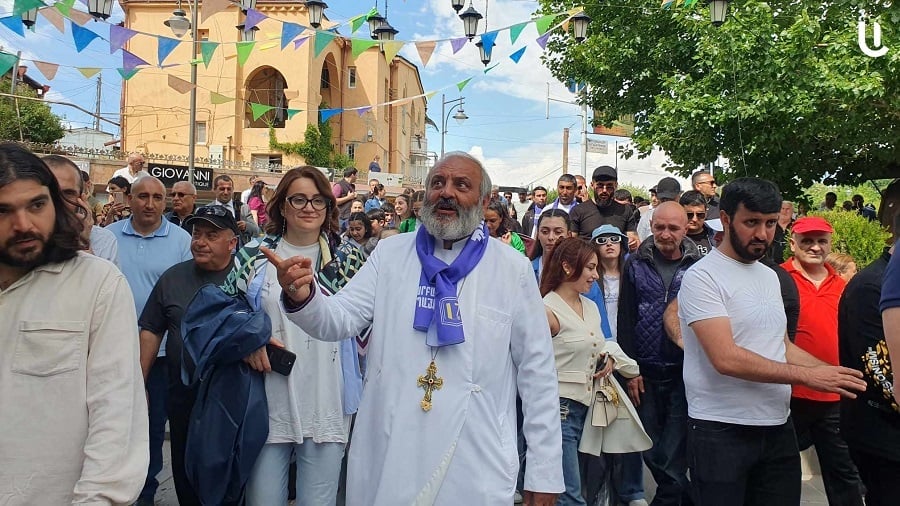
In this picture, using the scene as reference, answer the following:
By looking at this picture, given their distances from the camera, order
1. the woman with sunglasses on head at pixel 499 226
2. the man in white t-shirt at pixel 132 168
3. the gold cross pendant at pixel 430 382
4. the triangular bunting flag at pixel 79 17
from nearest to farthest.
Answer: the gold cross pendant at pixel 430 382
the woman with sunglasses on head at pixel 499 226
the triangular bunting flag at pixel 79 17
the man in white t-shirt at pixel 132 168

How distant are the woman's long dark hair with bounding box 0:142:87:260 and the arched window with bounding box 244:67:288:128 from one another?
40072mm

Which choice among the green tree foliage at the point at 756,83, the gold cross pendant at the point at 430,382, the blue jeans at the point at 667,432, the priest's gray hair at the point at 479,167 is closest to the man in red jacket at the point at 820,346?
the blue jeans at the point at 667,432

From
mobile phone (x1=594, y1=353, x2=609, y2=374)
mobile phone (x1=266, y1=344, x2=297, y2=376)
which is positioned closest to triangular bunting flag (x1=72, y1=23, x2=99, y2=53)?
mobile phone (x1=266, y1=344, x2=297, y2=376)

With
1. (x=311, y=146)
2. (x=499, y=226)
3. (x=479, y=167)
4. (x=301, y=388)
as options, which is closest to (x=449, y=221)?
(x=479, y=167)

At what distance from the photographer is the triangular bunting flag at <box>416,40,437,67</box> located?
33.6 feet

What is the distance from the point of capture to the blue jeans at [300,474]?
3.52 metres

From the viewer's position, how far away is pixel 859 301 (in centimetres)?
326

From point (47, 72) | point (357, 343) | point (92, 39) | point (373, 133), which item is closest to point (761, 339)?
point (357, 343)

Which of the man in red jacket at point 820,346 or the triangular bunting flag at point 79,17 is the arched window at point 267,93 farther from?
the man in red jacket at point 820,346

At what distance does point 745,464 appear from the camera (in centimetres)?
341

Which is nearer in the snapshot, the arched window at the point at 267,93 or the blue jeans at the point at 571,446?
the blue jeans at the point at 571,446

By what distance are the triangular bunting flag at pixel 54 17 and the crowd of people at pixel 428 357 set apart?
16.8 feet

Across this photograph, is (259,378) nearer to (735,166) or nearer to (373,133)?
A: (735,166)

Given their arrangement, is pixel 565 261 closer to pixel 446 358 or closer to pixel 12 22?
pixel 446 358
